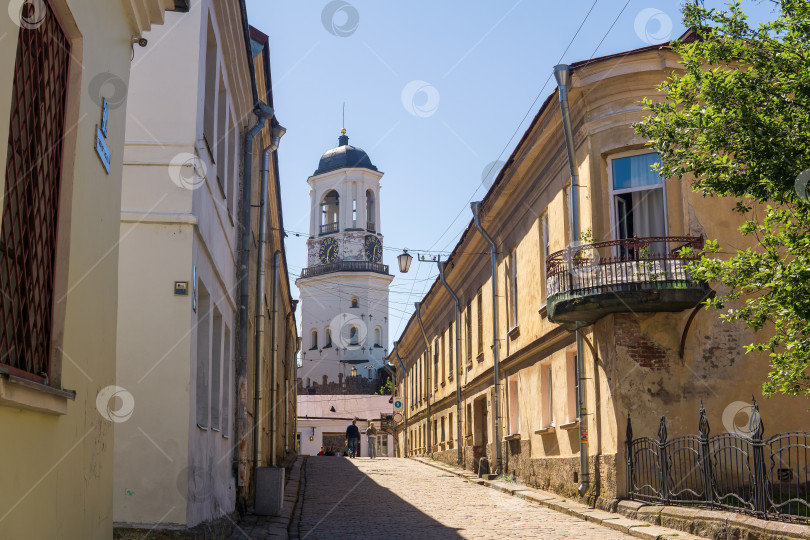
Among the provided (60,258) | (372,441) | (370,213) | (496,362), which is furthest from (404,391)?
(60,258)

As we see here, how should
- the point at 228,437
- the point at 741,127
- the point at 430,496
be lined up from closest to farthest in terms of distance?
the point at 741,127, the point at 228,437, the point at 430,496

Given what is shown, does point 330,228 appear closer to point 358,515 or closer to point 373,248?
point 373,248

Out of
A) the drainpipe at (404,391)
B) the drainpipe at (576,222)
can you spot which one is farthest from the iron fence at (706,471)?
the drainpipe at (404,391)

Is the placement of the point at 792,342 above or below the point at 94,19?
below

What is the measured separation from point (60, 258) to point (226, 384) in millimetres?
7555

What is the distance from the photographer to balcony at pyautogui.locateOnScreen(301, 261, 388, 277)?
66.4m

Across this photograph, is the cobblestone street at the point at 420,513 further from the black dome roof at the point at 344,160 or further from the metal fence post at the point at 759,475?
the black dome roof at the point at 344,160

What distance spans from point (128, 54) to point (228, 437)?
22.4 feet

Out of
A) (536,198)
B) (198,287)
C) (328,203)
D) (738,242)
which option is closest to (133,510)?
(198,287)

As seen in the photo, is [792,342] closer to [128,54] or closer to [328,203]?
[128,54]

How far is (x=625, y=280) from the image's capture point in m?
13.9

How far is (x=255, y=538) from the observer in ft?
33.1

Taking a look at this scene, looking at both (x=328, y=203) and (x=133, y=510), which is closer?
(x=133, y=510)

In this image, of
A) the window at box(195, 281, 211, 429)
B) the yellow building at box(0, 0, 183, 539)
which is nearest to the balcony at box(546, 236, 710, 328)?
the window at box(195, 281, 211, 429)
